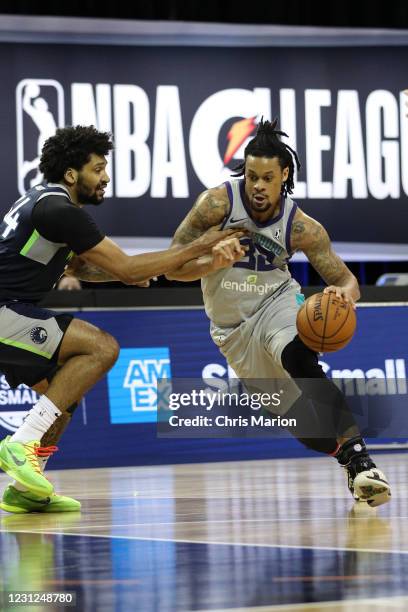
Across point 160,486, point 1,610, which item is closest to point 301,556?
point 1,610

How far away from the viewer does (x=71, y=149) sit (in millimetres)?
5410

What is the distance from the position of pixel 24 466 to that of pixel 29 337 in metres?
0.54

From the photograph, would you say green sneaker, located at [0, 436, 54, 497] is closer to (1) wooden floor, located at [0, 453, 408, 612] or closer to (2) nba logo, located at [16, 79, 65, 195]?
(1) wooden floor, located at [0, 453, 408, 612]

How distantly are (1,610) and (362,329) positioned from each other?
6236mm

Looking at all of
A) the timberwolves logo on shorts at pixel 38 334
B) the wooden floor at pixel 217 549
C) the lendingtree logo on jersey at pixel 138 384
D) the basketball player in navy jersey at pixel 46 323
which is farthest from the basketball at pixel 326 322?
the lendingtree logo on jersey at pixel 138 384

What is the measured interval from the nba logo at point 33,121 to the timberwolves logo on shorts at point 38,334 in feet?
15.1

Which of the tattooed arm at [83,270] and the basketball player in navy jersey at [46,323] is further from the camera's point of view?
the tattooed arm at [83,270]

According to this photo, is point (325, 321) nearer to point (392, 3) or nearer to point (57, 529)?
point (57, 529)

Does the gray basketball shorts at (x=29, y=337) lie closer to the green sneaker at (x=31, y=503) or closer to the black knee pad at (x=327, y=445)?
the green sneaker at (x=31, y=503)

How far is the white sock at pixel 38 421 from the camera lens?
5.12m

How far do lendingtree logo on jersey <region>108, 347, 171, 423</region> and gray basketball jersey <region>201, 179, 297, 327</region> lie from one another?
7.76 feet

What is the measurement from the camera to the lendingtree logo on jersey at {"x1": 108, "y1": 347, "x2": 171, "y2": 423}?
8.37 meters

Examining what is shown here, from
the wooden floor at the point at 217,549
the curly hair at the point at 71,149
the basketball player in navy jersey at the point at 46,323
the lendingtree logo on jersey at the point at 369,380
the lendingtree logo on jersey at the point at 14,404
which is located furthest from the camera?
the lendingtree logo on jersey at the point at 369,380

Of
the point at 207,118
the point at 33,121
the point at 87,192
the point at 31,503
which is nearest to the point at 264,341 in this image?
the point at 87,192
